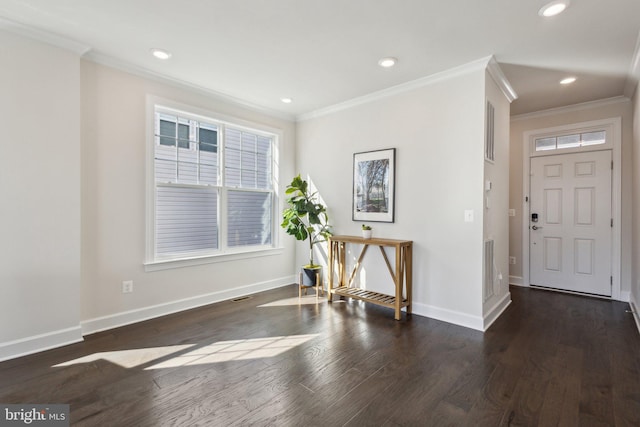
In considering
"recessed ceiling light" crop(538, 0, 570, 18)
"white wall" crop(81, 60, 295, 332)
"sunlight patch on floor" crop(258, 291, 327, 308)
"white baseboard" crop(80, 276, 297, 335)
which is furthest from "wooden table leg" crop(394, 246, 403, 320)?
"white wall" crop(81, 60, 295, 332)

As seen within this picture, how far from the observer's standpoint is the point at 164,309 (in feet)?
11.0

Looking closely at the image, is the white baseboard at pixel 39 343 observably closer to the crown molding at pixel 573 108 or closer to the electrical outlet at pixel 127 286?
the electrical outlet at pixel 127 286

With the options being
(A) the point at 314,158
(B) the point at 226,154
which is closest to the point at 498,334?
(A) the point at 314,158

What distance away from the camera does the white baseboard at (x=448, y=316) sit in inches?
118

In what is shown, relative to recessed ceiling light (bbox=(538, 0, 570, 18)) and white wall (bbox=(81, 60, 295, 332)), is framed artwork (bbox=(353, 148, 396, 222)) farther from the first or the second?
white wall (bbox=(81, 60, 295, 332))

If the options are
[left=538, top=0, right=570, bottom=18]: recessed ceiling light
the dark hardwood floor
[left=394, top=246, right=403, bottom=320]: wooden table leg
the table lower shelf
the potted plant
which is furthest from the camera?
the potted plant

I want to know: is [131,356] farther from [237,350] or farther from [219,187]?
[219,187]

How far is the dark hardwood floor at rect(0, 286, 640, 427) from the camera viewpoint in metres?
1.74

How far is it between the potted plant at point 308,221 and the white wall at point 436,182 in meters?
0.50

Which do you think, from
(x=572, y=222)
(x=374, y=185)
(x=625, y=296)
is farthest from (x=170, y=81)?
(x=625, y=296)

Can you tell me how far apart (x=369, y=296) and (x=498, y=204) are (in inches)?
71.3

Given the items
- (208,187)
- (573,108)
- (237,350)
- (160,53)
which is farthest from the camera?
(573,108)

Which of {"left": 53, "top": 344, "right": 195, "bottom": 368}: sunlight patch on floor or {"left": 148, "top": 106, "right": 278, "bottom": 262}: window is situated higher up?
{"left": 148, "top": 106, "right": 278, "bottom": 262}: window

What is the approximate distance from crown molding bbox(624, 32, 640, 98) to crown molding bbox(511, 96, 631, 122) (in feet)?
0.37
